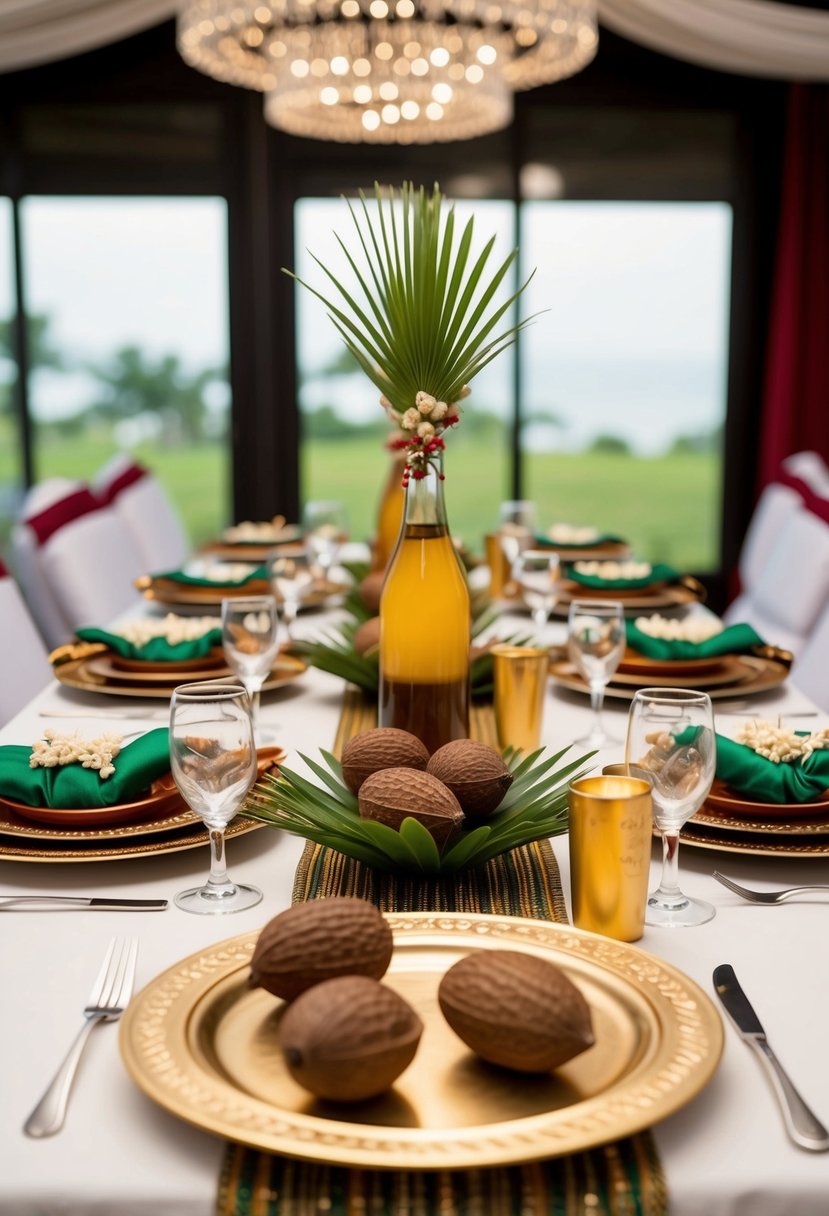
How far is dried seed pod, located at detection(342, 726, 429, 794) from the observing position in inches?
47.5

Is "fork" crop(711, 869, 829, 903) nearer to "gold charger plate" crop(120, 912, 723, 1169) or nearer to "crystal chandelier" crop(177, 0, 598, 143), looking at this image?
"gold charger plate" crop(120, 912, 723, 1169)

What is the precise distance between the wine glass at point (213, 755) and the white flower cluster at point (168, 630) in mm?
898

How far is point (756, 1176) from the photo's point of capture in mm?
714

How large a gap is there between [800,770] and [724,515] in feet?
15.3

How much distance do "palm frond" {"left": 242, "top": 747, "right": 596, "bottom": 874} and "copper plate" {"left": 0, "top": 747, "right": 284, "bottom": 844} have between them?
5 cm

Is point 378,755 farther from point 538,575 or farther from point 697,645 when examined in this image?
point 538,575

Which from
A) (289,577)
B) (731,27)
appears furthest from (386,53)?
(731,27)

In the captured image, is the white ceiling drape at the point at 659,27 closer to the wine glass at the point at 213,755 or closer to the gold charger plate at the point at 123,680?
the gold charger plate at the point at 123,680

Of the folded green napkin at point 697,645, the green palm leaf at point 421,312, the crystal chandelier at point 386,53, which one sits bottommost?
the folded green napkin at point 697,645

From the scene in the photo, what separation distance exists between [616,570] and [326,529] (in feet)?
2.07

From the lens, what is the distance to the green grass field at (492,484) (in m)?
5.76

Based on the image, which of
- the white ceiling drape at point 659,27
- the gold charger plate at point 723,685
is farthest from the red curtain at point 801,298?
the gold charger plate at point 723,685

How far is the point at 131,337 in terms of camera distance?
5.73m

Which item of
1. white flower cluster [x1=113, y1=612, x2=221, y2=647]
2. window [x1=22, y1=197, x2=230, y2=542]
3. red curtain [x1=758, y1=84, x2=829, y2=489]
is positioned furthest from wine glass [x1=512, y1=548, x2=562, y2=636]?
window [x1=22, y1=197, x2=230, y2=542]
